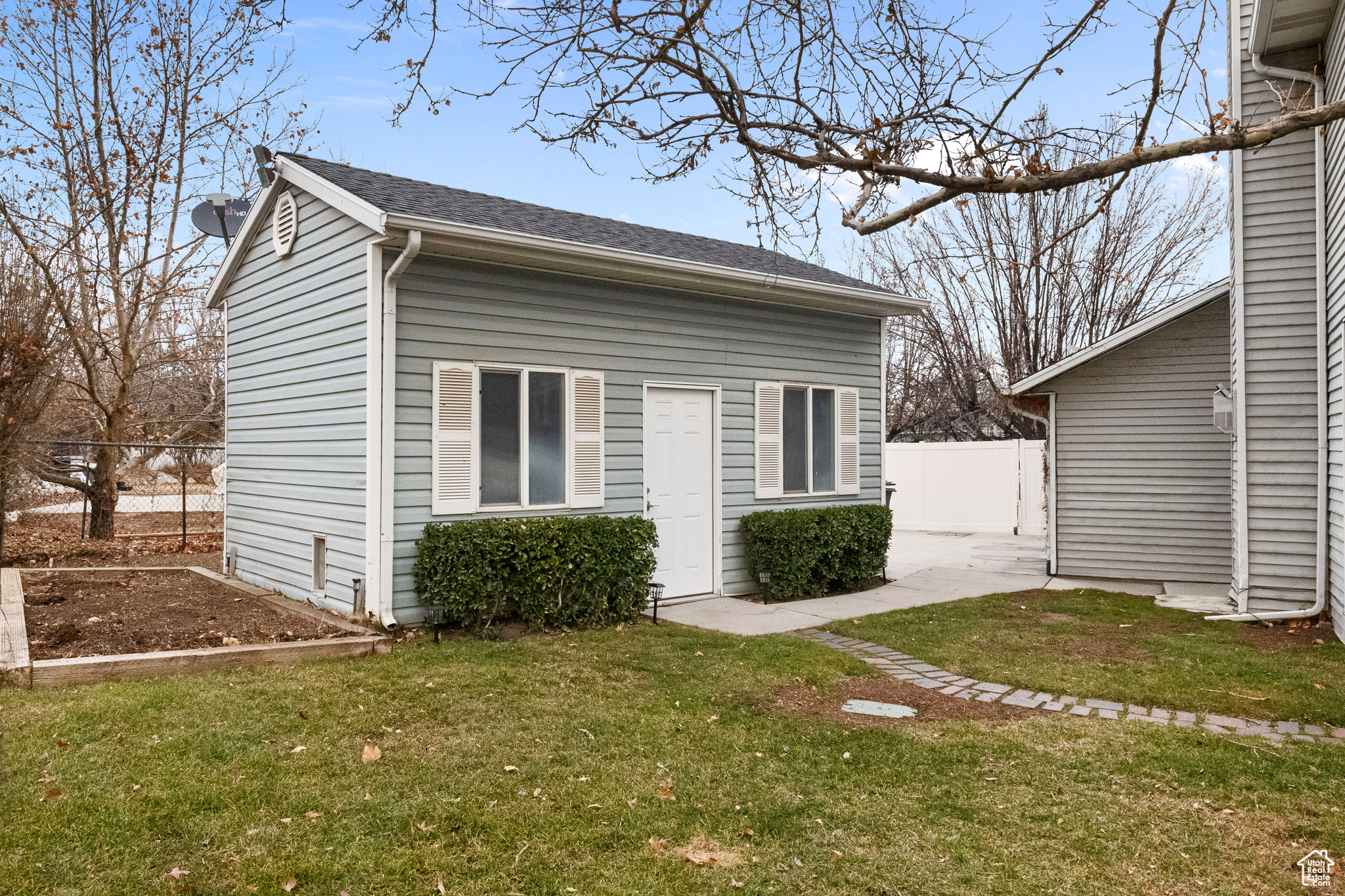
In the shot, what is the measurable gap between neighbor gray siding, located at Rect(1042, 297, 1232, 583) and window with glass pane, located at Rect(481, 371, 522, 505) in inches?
283

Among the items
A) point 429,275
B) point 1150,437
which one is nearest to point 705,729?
point 429,275

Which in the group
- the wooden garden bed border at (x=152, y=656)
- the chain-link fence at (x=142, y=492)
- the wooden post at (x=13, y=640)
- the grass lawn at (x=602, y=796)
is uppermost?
the chain-link fence at (x=142, y=492)

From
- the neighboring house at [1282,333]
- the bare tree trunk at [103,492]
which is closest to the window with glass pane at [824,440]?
the neighboring house at [1282,333]

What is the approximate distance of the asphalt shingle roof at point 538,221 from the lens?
7430 mm

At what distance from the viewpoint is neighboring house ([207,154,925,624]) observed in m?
7.18

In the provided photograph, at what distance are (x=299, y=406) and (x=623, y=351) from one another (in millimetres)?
3151

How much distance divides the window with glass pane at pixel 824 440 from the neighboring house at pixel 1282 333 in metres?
4.03

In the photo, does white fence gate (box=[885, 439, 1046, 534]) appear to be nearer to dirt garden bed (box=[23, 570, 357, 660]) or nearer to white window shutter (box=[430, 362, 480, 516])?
white window shutter (box=[430, 362, 480, 516])

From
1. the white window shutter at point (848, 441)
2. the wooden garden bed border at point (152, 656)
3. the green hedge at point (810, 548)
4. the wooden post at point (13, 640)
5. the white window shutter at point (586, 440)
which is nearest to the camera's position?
the wooden post at point (13, 640)

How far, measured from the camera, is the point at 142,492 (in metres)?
20.0

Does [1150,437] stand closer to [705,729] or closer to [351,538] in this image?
[705,729]

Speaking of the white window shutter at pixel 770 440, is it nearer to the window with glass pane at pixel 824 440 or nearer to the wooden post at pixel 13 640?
the window with glass pane at pixel 824 440

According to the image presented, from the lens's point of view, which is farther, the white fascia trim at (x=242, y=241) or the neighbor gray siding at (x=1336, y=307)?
the white fascia trim at (x=242, y=241)

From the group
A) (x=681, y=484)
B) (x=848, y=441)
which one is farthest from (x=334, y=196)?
(x=848, y=441)
